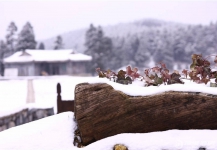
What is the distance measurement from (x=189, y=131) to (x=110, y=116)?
0.83m

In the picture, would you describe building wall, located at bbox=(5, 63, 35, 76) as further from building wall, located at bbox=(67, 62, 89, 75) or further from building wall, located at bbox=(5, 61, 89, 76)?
building wall, located at bbox=(67, 62, 89, 75)

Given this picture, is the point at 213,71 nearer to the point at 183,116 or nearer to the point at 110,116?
the point at 183,116

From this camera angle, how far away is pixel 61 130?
3.10 metres

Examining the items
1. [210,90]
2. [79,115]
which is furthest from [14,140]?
[210,90]

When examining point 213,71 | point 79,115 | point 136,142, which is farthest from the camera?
point 213,71

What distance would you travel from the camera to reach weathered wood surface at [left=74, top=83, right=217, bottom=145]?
2887 mm

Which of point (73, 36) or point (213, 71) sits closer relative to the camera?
point (213, 71)

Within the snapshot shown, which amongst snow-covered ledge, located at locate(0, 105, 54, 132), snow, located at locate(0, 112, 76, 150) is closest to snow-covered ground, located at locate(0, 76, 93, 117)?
snow-covered ledge, located at locate(0, 105, 54, 132)

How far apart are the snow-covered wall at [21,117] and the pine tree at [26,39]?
33745mm

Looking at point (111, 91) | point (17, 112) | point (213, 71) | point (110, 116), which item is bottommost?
point (17, 112)

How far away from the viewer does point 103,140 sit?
286 cm

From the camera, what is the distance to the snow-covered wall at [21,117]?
20.4 feet

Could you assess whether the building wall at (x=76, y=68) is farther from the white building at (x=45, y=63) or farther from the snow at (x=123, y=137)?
the snow at (x=123, y=137)

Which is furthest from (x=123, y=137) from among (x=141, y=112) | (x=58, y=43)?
(x=58, y=43)
